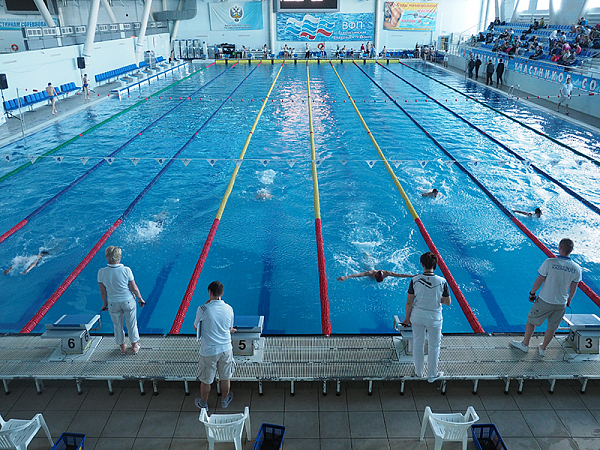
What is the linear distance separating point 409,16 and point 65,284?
30877mm

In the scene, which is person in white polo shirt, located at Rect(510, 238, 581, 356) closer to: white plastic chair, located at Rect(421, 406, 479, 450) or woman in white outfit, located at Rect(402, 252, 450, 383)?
woman in white outfit, located at Rect(402, 252, 450, 383)

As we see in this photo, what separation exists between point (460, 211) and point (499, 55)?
15.0 m

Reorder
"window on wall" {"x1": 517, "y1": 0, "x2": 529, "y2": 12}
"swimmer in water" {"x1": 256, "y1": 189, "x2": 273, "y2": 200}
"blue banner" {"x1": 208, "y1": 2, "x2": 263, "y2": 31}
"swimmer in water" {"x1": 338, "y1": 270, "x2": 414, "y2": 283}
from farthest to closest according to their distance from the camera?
"blue banner" {"x1": 208, "y1": 2, "x2": 263, "y2": 31} → "window on wall" {"x1": 517, "y1": 0, "x2": 529, "y2": 12} → "swimmer in water" {"x1": 256, "y1": 189, "x2": 273, "y2": 200} → "swimmer in water" {"x1": 338, "y1": 270, "x2": 414, "y2": 283}

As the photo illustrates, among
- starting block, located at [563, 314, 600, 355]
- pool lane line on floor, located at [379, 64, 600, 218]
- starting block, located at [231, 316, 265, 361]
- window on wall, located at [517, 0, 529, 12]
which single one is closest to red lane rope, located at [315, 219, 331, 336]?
starting block, located at [231, 316, 265, 361]

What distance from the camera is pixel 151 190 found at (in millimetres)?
8312

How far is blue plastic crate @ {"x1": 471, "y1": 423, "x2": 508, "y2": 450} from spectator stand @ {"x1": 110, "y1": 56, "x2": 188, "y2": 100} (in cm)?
1678

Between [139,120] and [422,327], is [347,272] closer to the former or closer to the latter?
[422,327]

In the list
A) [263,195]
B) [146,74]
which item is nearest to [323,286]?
[263,195]

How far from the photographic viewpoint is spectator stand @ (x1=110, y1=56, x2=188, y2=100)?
17.2 metres

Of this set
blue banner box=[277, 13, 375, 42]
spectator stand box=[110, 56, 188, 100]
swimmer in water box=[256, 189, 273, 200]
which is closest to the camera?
swimmer in water box=[256, 189, 273, 200]

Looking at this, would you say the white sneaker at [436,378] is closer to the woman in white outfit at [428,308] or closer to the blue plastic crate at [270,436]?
the woman in white outfit at [428,308]

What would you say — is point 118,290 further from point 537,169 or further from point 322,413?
point 537,169

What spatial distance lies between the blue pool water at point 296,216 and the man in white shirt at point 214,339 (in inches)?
63.0

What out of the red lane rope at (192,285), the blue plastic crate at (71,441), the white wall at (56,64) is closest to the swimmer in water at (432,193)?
the red lane rope at (192,285)
